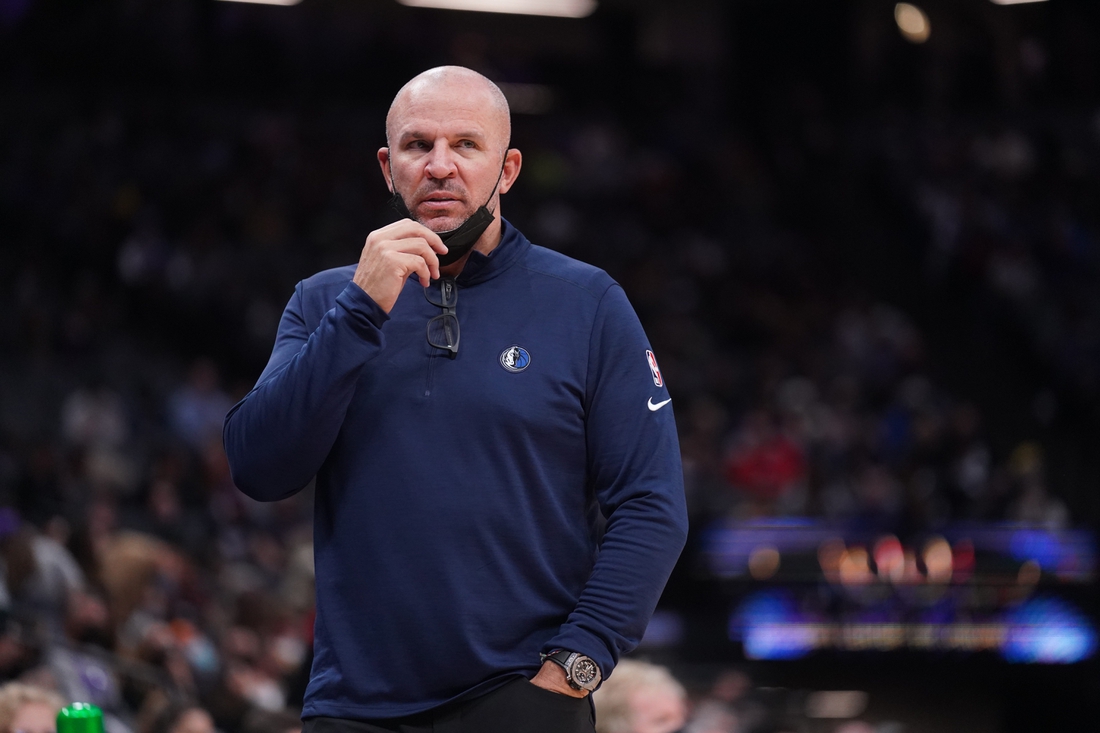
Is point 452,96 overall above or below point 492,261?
above

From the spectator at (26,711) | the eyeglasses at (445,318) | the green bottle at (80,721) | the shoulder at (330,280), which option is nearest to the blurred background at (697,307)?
the spectator at (26,711)

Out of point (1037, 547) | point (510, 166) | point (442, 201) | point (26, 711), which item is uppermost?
point (1037, 547)

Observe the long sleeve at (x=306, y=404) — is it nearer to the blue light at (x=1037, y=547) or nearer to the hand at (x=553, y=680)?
the hand at (x=553, y=680)

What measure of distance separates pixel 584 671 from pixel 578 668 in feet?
0.04

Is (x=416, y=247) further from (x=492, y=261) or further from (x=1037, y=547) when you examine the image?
(x=1037, y=547)

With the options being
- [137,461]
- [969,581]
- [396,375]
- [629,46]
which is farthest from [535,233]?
[396,375]

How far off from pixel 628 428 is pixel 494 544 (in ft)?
1.01

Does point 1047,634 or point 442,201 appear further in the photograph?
point 1047,634

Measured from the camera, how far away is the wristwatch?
84.7 inches

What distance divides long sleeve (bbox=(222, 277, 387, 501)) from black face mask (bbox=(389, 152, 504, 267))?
0.68 feet

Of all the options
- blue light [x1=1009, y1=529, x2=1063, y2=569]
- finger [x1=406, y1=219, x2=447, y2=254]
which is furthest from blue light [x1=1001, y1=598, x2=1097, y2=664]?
finger [x1=406, y1=219, x2=447, y2=254]

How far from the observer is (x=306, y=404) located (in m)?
2.18

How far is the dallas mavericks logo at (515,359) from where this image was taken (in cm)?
230

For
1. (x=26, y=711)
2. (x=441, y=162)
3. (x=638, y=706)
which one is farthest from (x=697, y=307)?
(x=441, y=162)
